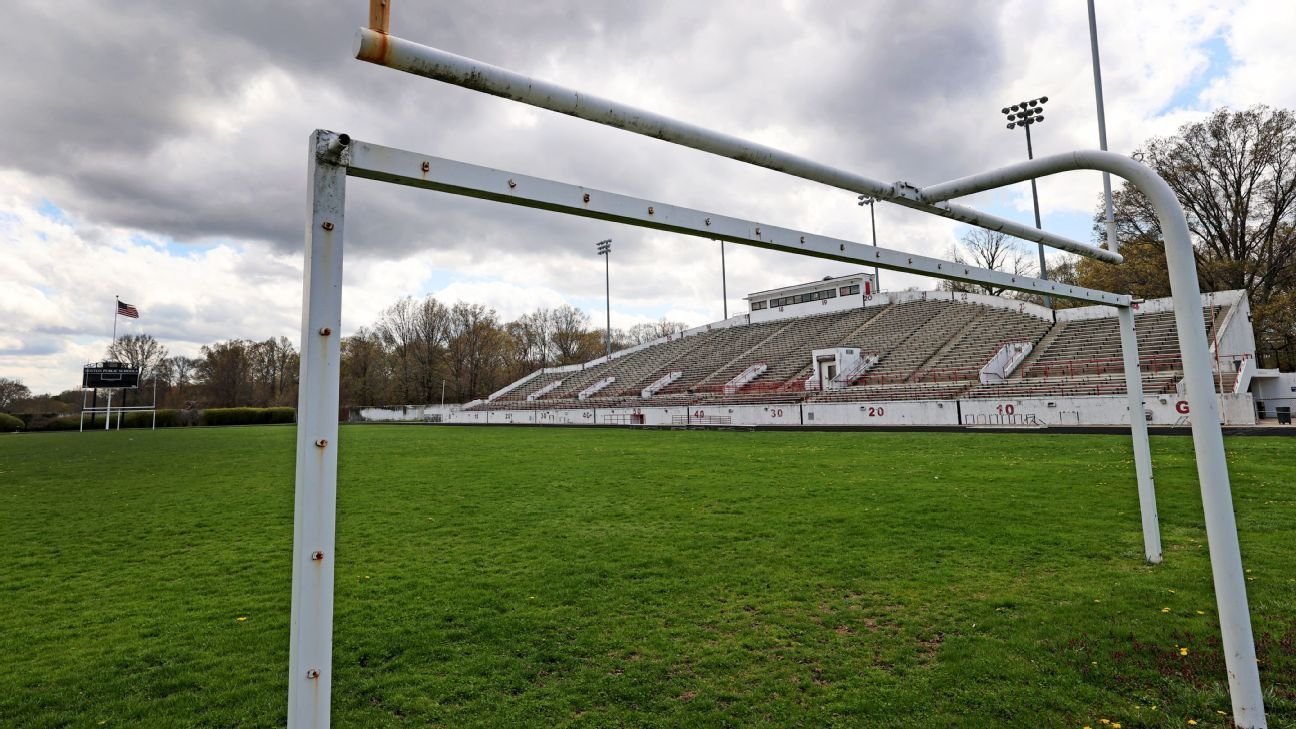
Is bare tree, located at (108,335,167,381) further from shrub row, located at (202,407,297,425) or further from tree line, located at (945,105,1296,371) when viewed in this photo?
tree line, located at (945,105,1296,371)

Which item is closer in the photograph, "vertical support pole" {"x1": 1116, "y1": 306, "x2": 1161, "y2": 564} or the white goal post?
the white goal post

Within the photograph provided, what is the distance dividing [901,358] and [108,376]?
50124 millimetres

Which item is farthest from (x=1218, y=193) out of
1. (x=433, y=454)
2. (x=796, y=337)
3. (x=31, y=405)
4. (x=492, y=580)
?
(x=31, y=405)

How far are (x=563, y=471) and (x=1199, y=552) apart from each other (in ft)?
34.0

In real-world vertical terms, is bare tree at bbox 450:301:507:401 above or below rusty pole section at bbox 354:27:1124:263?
above

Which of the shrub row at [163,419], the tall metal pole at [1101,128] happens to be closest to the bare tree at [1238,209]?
the tall metal pole at [1101,128]

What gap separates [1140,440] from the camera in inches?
202

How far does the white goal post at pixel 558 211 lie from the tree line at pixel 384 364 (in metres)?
63.9

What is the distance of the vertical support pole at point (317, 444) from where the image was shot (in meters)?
1.86

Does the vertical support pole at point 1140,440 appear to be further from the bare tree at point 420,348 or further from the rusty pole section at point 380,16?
the bare tree at point 420,348

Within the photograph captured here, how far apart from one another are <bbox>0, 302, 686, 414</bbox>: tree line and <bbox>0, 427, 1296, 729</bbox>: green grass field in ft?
193

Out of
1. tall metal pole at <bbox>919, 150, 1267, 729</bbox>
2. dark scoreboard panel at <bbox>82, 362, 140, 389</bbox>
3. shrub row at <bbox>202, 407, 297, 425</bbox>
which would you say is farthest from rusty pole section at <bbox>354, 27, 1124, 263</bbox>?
shrub row at <bbox>202, 407, 297, 425</bbox>

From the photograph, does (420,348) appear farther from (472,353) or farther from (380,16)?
(380,16)

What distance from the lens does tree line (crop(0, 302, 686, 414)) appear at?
71.0 m
